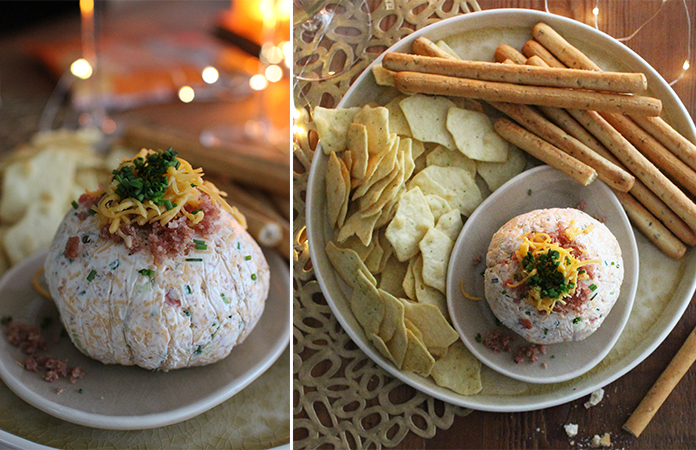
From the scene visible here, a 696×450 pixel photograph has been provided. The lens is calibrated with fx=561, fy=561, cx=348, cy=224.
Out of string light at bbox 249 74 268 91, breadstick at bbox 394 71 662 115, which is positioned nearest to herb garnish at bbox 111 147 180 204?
breadstick at bbox 394 71 662 115

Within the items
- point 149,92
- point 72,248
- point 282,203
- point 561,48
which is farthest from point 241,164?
point 149,92

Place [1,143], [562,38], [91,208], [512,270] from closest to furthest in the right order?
[91,208]
[512,270]
[562,38]
[1,143]

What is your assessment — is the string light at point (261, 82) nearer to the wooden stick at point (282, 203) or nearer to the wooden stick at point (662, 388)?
the wooden stick at point (282, 203)

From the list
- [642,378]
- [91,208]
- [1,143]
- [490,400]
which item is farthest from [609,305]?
[1,143]

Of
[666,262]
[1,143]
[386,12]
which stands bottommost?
[1,143]

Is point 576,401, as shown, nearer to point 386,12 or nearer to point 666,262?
point 666,262

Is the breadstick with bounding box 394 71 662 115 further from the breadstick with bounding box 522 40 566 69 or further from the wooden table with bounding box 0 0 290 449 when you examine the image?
the wooden table with bounding box 0 0 290 449
